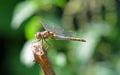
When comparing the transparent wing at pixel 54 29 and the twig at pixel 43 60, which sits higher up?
the twig at pixel 43 60

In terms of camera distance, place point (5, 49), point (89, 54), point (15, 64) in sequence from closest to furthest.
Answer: point (89, 54) < point (15, 64) < point (5, 49)

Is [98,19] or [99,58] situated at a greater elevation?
[98,19]

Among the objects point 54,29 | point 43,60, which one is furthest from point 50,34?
point 43,60

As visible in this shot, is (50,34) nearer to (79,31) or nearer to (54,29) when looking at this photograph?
(54,29)

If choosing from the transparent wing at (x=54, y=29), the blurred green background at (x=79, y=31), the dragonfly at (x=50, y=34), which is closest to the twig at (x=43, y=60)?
the dragonfly at (x=50, y=34)

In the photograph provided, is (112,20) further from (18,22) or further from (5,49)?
(5,49)

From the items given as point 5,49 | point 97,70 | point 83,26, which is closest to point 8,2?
point 5,49

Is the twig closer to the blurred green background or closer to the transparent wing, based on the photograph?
the transparent wing

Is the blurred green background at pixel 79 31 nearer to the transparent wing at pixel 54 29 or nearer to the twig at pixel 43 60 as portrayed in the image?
the transparent wing at pixel 54 29
